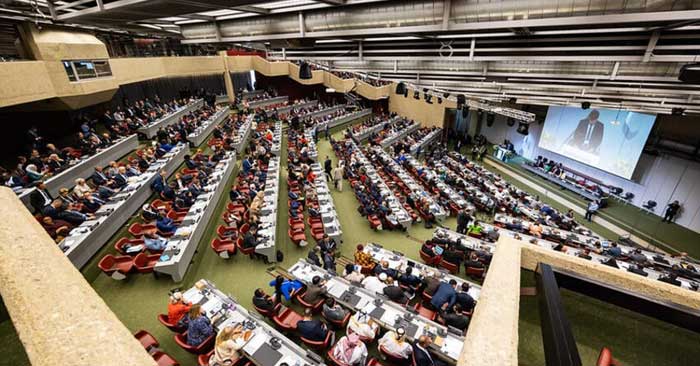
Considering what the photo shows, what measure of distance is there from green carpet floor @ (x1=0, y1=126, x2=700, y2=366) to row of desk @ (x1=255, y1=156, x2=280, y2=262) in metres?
0.52

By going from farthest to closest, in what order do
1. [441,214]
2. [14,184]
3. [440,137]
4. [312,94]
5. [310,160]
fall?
[312,94], [440,137], [310,160], [441,214], [14,184]

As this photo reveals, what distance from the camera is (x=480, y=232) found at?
9508 mm

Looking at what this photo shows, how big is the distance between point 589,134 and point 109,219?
22153 mm

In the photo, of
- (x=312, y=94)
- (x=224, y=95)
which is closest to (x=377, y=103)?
(x=312, y=94)

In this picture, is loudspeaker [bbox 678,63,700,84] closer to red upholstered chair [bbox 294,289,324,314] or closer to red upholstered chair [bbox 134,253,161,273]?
red upholstered chair [bbox 294,289,324,314]

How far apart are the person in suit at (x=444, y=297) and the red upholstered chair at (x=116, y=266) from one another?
6.80 m

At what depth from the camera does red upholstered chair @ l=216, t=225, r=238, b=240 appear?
25.8 ft

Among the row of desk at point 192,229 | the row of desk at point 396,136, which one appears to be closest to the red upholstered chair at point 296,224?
the row of desk at point 192,229

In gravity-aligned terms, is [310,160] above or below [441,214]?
above

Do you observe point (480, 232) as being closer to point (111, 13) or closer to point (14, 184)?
point (111, 13)

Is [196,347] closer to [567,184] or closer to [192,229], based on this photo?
[192,229]

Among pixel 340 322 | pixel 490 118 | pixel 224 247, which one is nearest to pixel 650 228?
pixel 490 118

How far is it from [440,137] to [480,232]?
1695cm

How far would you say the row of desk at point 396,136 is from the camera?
19013 mm
